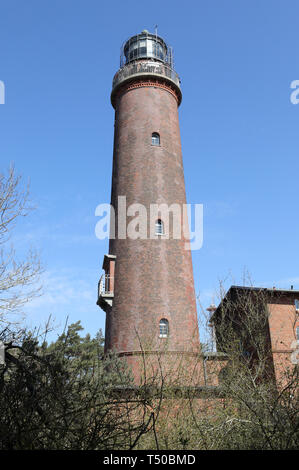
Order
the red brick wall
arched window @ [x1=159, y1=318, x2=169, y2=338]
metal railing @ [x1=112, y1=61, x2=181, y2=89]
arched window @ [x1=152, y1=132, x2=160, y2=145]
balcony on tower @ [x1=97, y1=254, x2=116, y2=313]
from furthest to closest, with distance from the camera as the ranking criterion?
the red brick wall, metal railing @ [x1=112, y1=61, x2=181, y2=89], arched window @ [x1=152, y1=132, x2=160, y2=145], balcony on tower @ [x1=97, y1=254, x2=116, y2=313], arched window @ [x1=159, y1=318, x2=169, y2=338]

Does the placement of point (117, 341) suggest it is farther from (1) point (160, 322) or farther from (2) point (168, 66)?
(2) point (168, 66)

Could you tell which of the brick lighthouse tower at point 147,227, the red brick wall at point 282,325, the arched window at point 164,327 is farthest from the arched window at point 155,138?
the red brick wall at point 282,325

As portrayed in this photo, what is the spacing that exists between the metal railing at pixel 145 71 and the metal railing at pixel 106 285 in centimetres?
1022

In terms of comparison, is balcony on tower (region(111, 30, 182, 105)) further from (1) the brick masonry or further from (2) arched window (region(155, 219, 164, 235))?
(2) arched window (region(155, 219, 164, 235))

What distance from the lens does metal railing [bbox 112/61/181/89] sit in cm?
2078

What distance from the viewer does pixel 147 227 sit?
17.9 meters

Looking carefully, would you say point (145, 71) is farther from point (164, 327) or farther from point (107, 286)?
point (164, 327)

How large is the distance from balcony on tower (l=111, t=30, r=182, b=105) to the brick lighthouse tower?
0.18 ft

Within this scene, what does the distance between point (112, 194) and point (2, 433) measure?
16.4 metres

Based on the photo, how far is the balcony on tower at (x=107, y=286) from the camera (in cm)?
1773

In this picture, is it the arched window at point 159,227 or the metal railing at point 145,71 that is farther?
the metal railing at point 145,71

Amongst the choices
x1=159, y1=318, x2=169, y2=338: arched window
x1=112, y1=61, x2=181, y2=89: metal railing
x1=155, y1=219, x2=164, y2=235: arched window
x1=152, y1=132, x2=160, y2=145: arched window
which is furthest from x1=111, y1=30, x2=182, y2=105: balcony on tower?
x1=159, y1=318, x2=169, y2=338: arched window

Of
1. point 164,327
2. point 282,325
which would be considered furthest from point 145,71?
point 282,325

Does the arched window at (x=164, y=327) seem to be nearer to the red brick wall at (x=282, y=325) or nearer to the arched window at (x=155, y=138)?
the red brick wall at (x=282, y=325)
